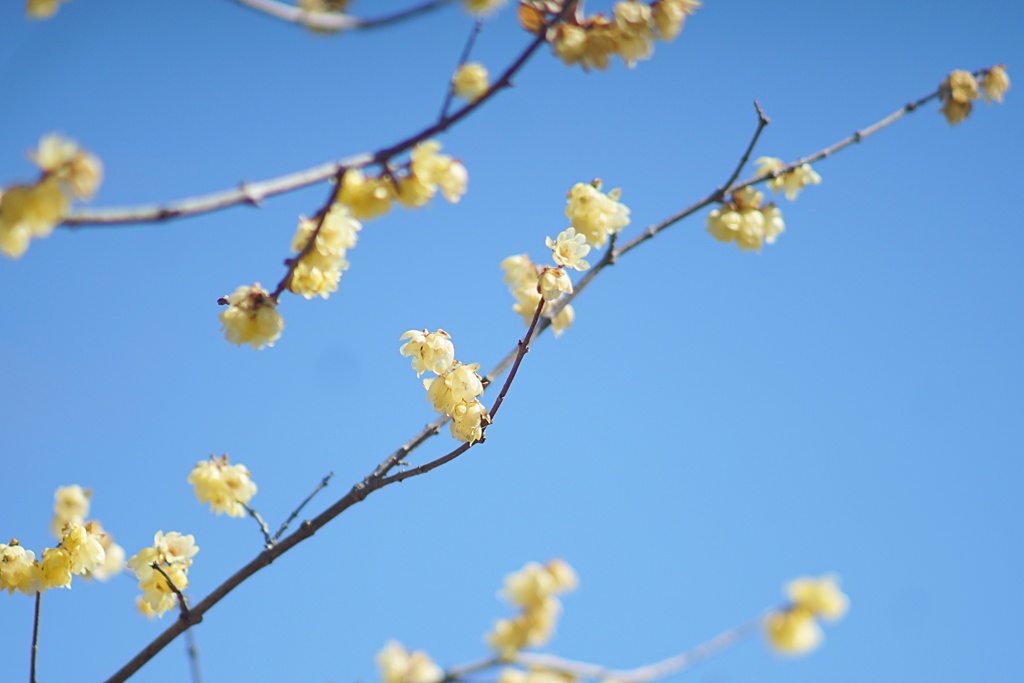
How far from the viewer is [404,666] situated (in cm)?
196


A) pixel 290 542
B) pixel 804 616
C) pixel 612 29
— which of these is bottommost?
pixel 804 616

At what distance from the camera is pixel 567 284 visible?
9.84 ft

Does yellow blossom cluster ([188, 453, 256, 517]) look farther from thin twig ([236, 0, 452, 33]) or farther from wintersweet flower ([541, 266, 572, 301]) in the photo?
thin twig ([236, 0, 452, 33])

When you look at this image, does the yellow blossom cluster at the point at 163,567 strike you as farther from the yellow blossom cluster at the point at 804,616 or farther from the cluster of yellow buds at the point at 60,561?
the yellow blossom cluster at the point at 804,616

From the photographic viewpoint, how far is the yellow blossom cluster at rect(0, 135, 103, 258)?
1475mm

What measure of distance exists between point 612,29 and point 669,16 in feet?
0.66

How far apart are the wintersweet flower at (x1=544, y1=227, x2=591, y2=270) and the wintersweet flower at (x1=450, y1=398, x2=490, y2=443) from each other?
0.63m

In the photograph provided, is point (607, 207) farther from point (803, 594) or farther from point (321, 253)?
point (803, 594)

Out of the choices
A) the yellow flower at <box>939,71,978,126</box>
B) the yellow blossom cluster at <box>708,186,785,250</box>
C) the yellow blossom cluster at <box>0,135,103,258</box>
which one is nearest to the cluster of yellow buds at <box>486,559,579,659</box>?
the yellow blossom cluster at <box>0,135,103,258</box>

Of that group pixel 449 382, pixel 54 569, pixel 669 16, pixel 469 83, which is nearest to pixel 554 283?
pixel 449 382

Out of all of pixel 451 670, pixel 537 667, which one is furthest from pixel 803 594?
pixel 451 670

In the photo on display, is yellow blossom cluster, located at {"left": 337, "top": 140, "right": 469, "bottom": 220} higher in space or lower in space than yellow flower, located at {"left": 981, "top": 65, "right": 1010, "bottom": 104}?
lower

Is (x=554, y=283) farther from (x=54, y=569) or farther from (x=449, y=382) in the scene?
(x=54, y=569)

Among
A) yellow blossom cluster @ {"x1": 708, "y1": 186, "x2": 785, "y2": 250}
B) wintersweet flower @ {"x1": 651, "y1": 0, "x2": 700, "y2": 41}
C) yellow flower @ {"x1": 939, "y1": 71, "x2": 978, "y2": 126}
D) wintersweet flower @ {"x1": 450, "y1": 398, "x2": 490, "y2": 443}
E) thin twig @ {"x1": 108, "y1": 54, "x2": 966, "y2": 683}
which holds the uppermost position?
yellow flower @ {"x1": 939, "y1": 71, "x2": 978, "y2": 126}
